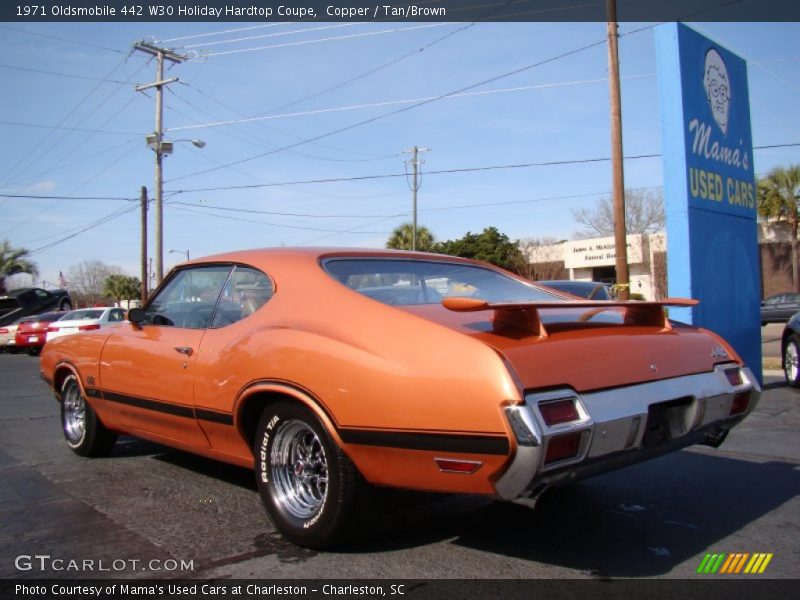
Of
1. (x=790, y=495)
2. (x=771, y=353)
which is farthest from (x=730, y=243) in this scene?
(x=771, y=353)

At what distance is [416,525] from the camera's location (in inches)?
144

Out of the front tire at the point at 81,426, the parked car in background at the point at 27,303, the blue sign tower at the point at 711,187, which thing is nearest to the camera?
the front tire at the point at 81,426

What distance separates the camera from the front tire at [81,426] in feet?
16.7

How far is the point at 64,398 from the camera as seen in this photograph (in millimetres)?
5512

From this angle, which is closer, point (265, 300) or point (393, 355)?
point (393, 355)

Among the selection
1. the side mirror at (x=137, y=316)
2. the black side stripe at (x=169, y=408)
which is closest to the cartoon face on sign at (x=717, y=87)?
the side mirror at (x=137, y=316)

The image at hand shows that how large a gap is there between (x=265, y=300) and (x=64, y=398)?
277cm

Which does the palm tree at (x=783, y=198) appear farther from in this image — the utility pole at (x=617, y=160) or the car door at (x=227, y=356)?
the car door at (x=227, y=356)

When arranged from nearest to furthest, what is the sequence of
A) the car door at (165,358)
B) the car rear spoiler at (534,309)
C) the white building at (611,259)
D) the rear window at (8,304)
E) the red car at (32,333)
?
the car rear spoiler at (534,309) → the car door at (165,358) → the red car at (32,333) → the rear window at (8,304) → the white building at (611,259)

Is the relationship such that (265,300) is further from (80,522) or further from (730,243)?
(730,243)

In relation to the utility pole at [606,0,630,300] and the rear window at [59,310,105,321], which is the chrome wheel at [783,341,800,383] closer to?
the utility pole at [606,0,630,300]

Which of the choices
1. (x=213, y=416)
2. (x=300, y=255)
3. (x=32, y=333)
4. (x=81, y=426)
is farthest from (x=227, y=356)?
(x=32, y=333)

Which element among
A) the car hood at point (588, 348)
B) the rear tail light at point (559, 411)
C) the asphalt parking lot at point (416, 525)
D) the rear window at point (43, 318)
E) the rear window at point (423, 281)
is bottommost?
the asphalt parking lot at point (416, 525)

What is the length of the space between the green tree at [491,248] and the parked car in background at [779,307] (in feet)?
52.5
